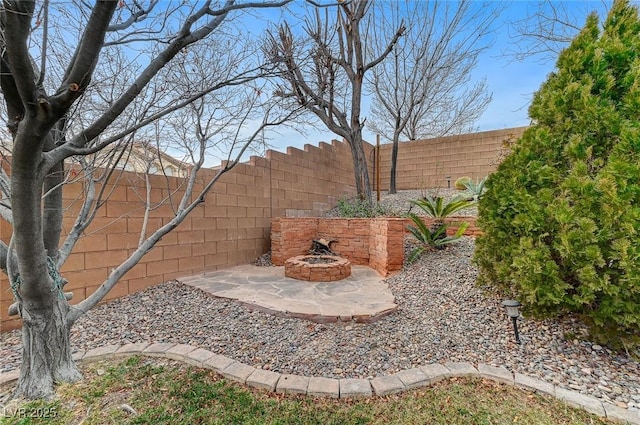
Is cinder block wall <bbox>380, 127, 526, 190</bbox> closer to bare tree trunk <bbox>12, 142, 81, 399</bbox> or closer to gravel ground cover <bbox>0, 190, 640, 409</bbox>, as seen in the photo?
gravel ground cover <bbox>0, 190, 640, 409</bbox>

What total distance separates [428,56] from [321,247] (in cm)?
731

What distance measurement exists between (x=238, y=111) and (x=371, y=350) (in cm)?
315

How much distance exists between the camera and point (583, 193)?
96.4 inches

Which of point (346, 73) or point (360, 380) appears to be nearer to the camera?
point (360, 380)

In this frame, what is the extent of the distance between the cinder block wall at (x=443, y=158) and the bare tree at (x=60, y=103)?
792 centimetres

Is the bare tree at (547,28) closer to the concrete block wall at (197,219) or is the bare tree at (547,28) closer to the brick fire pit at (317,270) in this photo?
the brick fire pit at (317,270)

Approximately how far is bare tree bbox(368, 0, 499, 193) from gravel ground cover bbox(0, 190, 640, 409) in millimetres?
7153

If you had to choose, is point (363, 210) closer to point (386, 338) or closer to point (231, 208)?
point (231, 208)

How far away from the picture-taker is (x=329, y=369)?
2.40 metres

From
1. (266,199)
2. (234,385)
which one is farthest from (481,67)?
(234,385)

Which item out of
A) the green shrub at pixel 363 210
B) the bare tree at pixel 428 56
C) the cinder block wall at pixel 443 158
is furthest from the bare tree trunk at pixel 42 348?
the cinder block wall at pixel 443 158

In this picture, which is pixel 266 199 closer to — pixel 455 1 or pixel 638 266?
pixel 638 266

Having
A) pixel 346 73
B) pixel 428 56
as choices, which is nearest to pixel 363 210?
pixel 346 73

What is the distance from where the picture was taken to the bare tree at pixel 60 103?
1222 millimetres
